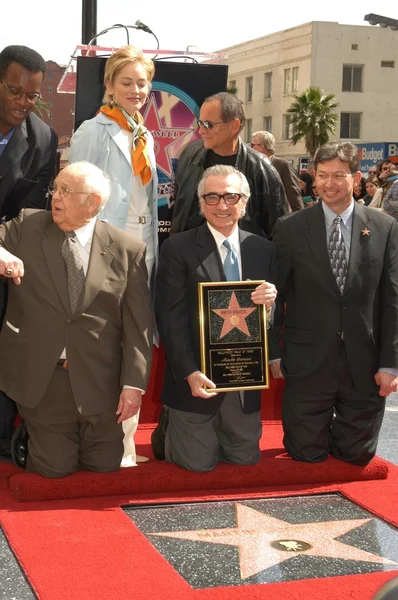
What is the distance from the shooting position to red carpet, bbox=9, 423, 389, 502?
15.0 feet

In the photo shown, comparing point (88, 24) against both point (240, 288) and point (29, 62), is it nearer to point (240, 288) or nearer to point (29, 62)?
point (29, 62)

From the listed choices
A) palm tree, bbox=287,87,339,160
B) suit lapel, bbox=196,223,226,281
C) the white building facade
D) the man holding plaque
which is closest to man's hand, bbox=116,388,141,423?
the man holding plaque

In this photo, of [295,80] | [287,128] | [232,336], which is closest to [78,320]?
[232,336]

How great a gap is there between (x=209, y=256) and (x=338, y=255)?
702 mm

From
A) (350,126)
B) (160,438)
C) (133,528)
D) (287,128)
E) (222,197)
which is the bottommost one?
(133,528)

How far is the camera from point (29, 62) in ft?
15.4

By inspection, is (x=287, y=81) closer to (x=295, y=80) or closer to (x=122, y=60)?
(x=295, y=80)

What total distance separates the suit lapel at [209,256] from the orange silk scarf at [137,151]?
0.43 meters

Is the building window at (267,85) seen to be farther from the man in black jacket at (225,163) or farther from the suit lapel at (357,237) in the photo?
the suit lapel at (357,237)

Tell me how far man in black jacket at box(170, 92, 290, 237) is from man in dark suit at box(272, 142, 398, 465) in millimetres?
474

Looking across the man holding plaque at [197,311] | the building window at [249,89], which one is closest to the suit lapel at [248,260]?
the man holding plaque at [197,311]

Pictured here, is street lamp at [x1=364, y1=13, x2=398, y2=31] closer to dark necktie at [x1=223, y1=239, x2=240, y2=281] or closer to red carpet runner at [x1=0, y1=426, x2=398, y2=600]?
red carpet runner at [x1=0, y1=426, x2=398, y2=600]

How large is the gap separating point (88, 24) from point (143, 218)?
3029mm

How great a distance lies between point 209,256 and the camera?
4.97 meters
